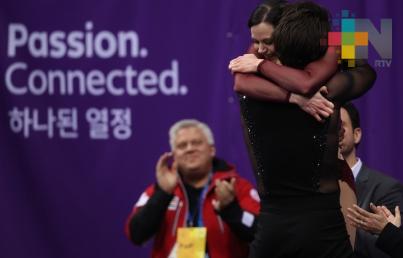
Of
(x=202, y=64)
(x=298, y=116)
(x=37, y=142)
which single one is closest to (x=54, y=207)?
(x=37, y=142)

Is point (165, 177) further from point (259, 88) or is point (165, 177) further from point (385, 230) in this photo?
point (259, 88)

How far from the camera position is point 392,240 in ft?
9.51

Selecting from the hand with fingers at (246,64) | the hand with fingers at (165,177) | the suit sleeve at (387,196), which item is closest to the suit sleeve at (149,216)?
the hand with fingers at (165,177)

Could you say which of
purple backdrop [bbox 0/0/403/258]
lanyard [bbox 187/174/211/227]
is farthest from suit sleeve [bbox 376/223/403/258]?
purple backdrop [bbox 0/0/403/258]

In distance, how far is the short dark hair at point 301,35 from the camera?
2.62m

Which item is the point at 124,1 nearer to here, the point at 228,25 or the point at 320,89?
the point at 228,25

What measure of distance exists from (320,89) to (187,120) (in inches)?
89.0

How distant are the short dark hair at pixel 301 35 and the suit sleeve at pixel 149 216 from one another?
194cm

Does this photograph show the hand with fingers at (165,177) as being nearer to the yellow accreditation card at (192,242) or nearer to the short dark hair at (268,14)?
the yellow accreditation card at (192,242)

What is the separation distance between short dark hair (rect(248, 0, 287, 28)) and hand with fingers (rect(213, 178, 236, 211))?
3.90 feet

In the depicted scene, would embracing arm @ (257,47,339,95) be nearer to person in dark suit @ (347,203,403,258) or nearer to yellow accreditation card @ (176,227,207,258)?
person in dark suit @ (347,203,403,258)

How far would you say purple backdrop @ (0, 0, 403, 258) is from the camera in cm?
506

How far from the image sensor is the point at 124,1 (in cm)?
515

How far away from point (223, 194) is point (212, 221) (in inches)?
8.8
